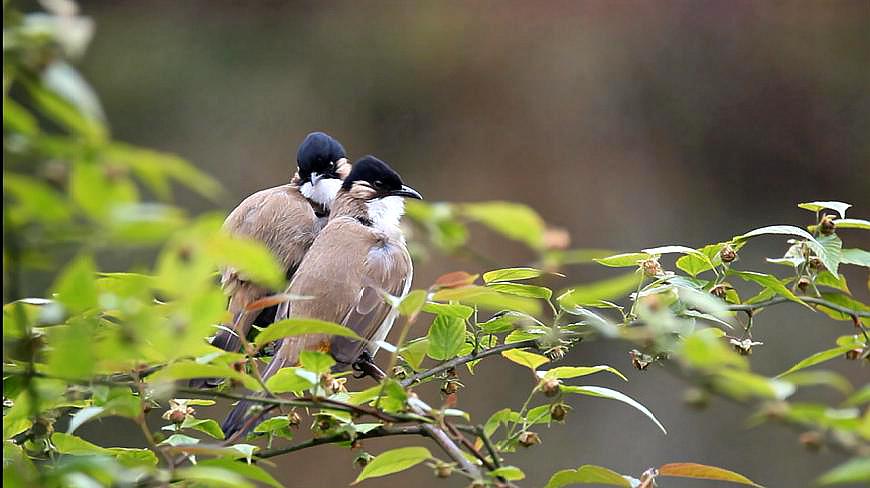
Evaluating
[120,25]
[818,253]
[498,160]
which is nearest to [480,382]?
[498,160]

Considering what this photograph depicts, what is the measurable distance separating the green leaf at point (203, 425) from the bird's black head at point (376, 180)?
927 millimetres

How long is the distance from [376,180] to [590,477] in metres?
1.17

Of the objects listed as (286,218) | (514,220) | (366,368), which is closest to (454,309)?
(514,220)

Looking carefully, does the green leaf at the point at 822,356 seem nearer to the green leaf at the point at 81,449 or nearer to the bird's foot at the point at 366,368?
the green leaf at the point at 81,449

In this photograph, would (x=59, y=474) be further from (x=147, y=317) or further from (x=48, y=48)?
(x=48, y=48)

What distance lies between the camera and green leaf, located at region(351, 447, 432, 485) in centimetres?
81

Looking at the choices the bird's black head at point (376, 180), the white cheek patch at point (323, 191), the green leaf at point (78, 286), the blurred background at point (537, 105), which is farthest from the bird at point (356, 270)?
the blurred background at point (537, 105)

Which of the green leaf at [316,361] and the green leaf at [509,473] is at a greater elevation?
the green leaf at [509,473]

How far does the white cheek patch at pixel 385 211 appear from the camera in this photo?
2.00 metres

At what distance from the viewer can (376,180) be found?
196 cm

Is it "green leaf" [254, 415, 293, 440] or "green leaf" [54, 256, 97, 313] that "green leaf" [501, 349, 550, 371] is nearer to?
"green leaf" [254, 415, 293, 440]

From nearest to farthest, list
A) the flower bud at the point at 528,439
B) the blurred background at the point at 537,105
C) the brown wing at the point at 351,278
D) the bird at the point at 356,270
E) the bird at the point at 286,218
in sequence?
the flower bud at the point at 528,439 < the bird at the point at 356,270 < the brown wing at the point at 351,278 < the bird at the point at 286,218 < the blurred background at the point at 537,105

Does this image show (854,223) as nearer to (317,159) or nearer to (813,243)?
(813,243)

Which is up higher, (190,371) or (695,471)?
(695,471)
